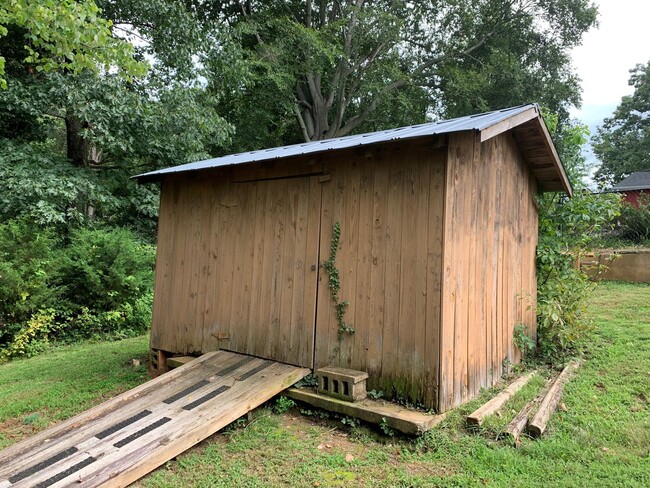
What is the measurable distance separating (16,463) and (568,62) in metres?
20.7

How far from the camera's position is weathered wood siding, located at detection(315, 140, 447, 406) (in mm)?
3545

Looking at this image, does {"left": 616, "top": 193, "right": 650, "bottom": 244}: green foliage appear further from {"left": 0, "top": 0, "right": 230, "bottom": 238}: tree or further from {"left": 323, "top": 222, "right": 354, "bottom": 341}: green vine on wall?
{"left": 323, "top": 222, "right": 354, "bottom": 341}: green vine on wall

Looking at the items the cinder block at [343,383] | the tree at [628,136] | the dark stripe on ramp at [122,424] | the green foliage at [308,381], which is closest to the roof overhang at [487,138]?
the cinder block at [343,383]

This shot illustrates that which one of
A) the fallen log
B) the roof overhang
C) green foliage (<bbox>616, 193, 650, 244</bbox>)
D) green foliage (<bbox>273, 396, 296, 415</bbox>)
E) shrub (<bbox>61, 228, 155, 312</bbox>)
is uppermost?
green foliage (<bbox>616, 193, 650, 244</bbox>)

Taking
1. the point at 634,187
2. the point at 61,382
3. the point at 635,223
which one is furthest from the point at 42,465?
the point at 634,187

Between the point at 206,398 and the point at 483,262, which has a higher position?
the point at 483,262

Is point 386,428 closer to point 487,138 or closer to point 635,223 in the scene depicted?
point 487,138

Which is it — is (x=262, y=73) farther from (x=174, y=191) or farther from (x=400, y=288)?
(x=400, y=288)

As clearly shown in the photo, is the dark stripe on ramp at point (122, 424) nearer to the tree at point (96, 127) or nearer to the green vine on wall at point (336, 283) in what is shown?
the green vine on wall at point (336, 283)

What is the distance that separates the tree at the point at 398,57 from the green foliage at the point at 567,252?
9.89 meters

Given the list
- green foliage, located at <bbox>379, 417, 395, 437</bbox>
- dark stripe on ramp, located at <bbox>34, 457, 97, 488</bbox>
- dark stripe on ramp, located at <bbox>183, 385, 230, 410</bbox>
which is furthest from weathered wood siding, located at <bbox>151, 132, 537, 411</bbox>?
dark stripe on ramp, located at <bbox>34, 457, 97, 488</bbox>

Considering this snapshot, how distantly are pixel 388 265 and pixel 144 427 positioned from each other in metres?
2.25

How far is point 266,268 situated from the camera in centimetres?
455

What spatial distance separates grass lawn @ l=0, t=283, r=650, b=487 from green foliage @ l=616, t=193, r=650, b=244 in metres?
10.1
